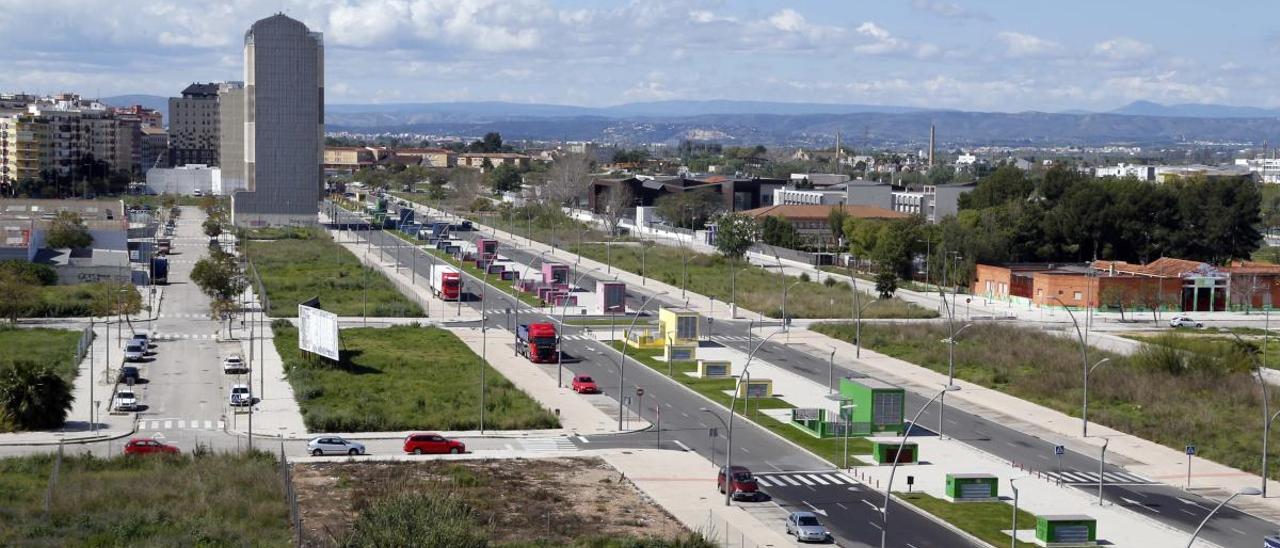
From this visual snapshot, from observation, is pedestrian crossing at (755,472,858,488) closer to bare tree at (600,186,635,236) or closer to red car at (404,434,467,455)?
red car at (404,434,467,455)

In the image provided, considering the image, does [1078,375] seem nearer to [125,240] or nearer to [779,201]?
[125,240]

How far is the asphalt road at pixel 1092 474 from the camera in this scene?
38094 mm

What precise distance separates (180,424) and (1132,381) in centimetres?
3476

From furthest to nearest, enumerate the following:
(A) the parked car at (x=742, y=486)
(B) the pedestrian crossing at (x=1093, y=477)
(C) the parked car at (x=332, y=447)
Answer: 1. (C) the parked car at (x=332, y=447)
2. (B) the pedestrian crossing at (x=1093, y=477)
3. (A) the parked car at (x=742, y=486)

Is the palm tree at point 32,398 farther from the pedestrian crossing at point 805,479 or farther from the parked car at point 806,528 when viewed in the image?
the parked car at point 806,528

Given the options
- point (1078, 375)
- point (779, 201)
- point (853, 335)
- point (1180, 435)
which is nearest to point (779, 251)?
point (779, 201)

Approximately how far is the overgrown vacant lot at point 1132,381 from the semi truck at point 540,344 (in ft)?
50.9

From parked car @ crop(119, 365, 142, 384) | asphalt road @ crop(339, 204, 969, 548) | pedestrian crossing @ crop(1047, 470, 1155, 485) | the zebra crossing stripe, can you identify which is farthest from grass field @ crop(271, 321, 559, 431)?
pedestrian crossing @ crop(1047, 470, 1155, 485)

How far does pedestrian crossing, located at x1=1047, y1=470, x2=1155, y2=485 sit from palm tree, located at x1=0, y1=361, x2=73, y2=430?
29.4 m

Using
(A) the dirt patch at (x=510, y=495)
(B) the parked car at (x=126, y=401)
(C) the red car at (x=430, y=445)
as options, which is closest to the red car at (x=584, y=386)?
(C) the red car at (x=430, y=445)

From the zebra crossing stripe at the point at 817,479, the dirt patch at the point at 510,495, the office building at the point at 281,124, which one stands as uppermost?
the office building at the point at 281,124

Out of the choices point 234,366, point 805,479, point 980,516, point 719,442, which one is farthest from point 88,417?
point 980,516

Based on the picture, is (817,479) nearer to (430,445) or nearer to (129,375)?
(430,445)

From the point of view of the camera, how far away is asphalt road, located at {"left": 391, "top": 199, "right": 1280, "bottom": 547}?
38.1m
